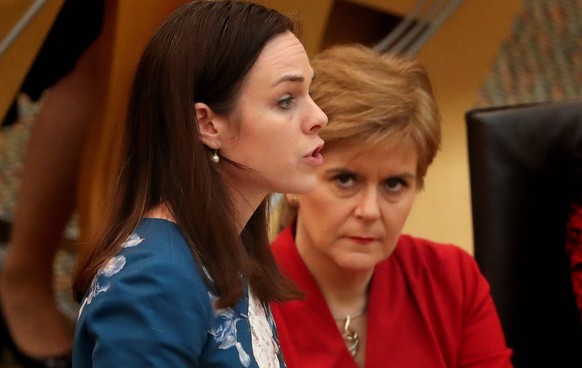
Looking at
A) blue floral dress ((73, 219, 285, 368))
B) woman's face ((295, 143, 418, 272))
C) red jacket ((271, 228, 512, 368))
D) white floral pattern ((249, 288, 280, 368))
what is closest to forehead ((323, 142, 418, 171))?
woman's face ((295, 143, 418, 272))

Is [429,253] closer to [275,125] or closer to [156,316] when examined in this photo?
[275,125]

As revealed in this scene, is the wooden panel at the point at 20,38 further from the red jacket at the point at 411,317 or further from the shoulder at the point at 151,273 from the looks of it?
the shoulder at the point at 151,273

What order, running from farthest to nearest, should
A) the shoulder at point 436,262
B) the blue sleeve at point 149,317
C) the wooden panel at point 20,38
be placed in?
1. the wooden panel at point 20,38
2. the shoulder at point 436,262
3. the blue sleeve at point 149,317

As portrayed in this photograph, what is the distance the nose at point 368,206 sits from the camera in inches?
61.6

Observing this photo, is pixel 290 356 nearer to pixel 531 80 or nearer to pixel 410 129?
pixel 410 129

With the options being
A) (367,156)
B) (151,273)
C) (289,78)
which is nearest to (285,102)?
(289,78)

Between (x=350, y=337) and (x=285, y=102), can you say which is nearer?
(x=285, y=102)

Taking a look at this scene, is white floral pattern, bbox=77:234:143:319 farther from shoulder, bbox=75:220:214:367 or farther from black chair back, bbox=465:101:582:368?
black chair back, bbox=465:101:582:368

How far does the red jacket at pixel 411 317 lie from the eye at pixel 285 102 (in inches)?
17.5

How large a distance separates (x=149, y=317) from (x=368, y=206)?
612 millimetres

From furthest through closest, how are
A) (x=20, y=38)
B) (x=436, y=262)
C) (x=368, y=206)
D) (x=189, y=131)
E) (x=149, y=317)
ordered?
(x=20, y=38) → (x=436, y=262) → (x=368, y=206) → (x=189, y=131) → (x=149, y=317)

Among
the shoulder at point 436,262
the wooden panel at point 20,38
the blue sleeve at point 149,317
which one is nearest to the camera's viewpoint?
the blue sleeve at point 149,317

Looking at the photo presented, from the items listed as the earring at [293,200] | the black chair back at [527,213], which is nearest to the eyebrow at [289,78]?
the earring at [293,200]

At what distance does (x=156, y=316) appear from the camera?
1015 millimetres
